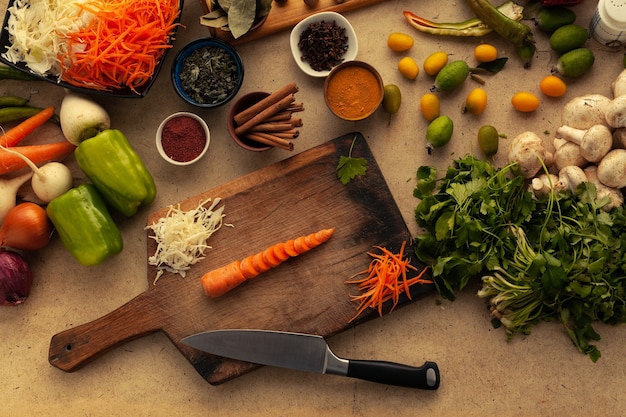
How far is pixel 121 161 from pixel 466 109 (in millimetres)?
1635

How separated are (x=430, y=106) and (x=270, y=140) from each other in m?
0.78

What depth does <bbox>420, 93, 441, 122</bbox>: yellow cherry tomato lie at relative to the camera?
2.81 m

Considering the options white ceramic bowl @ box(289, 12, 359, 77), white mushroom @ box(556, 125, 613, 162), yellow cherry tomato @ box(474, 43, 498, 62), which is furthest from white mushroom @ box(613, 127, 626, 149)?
white ceramic bowl @ box(289, 12, 359, 77)

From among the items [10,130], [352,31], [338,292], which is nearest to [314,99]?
[352,31]

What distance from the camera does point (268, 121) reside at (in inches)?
Answer: 107

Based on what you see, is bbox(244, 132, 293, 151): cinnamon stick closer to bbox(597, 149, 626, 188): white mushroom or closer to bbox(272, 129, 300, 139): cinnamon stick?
bbox(272, 129, 300, 139): cinnamon stick

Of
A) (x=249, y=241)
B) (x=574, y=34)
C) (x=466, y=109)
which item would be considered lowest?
(x=249, y=241)

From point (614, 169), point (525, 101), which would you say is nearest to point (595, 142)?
point (614, 169)

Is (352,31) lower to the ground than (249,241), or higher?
higher

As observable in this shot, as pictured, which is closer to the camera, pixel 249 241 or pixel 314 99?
pixel 249 241

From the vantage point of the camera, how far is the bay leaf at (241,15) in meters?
2.72

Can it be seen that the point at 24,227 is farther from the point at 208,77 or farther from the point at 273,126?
the point at 273,126

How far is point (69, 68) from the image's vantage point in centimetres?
262

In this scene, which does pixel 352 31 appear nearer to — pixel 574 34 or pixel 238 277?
pixel 574 34
